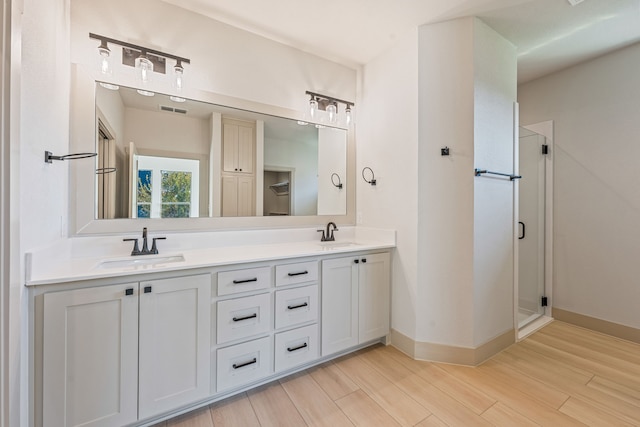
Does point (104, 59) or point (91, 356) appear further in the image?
point (104, 59)

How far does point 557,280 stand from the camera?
9.18ft

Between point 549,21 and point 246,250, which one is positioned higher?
point 549,21

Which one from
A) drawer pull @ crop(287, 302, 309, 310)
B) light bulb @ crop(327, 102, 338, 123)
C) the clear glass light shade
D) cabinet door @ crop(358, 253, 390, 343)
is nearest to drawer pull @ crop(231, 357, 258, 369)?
drawer pull @ crop(287, 302, 309, 310)

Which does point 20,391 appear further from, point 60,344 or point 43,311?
point 43,311

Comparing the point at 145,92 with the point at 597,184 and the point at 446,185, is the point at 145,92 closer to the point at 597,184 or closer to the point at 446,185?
the point at 446,185

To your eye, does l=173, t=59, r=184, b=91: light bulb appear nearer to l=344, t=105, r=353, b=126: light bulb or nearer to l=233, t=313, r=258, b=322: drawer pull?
l=344, t=105, r=353, b=126: light bulb

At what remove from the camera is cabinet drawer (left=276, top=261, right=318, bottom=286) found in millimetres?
1760

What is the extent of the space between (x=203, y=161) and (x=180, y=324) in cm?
113

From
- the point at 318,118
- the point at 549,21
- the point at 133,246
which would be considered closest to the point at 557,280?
the point at 549,21

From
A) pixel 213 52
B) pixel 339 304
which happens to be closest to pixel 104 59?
pixel 213 52

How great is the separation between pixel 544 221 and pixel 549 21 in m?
1.90

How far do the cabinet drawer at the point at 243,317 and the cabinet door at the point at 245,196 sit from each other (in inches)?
29.9

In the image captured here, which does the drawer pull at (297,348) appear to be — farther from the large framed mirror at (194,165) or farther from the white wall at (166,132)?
the white wall at (166,132)

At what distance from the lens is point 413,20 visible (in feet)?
6.63
